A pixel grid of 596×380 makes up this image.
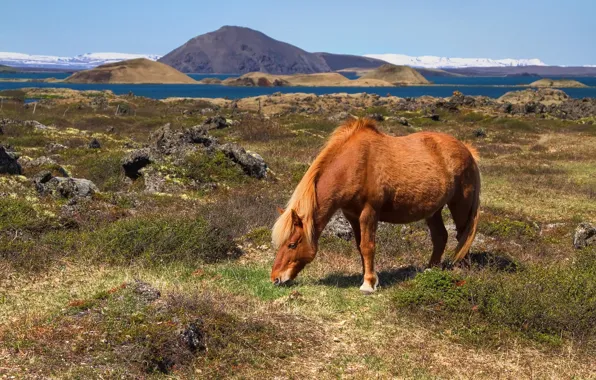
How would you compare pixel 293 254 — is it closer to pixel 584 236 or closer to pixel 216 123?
pixel 584 236

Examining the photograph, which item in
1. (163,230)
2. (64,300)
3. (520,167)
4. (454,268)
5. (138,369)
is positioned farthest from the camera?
(520,167)

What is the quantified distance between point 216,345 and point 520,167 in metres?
26.4

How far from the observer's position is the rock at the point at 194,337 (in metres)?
7.15

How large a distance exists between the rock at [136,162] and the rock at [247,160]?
3.25m

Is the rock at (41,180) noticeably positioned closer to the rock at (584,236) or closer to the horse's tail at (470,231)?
the horse's tail at (470,231)

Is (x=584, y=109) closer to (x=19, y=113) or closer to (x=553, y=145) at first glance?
(x=553, y=145)

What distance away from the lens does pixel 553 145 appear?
1594 inches

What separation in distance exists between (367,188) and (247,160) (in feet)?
45.8

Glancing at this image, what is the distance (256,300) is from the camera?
30.1 ft

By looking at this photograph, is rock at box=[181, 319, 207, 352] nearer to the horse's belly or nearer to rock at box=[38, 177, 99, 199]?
the horse's belly

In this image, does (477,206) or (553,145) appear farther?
(553,145)

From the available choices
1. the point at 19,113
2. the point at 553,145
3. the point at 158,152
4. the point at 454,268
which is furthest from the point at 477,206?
the point at 19,113

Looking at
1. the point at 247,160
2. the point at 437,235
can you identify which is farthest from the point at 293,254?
the point at 247,160

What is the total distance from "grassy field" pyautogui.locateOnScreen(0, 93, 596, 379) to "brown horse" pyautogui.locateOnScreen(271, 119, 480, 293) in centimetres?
83
